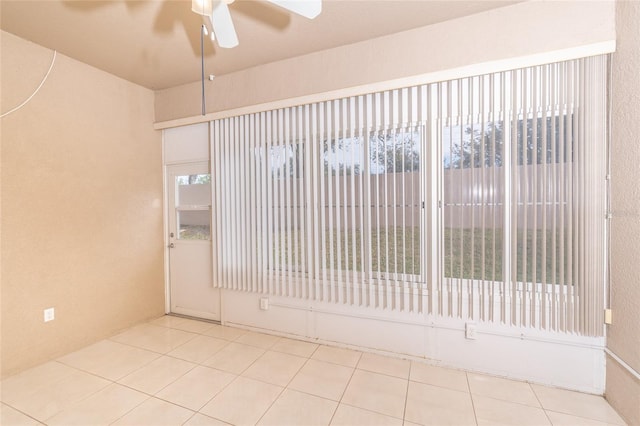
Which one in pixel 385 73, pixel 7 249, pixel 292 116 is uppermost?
pixel 385 73

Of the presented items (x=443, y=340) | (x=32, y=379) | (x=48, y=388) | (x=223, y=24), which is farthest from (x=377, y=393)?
(x=32, y=379)

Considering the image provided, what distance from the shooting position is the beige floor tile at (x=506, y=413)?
181cm

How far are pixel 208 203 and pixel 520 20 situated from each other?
11.7ft

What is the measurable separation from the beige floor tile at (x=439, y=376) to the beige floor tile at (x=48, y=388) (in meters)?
2.56

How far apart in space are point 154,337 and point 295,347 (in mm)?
1614

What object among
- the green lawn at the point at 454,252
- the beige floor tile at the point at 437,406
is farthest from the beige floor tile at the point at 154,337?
the beige floor tile at the point at 437,406

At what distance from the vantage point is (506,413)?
189cm

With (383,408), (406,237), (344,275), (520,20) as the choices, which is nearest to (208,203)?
(344,275)

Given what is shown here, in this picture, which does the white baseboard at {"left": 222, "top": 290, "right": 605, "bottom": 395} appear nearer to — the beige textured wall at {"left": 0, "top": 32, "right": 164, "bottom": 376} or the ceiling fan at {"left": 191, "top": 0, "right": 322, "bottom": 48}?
the beige textured wall at {"left": 0, "top": 32, "right": 164, "bottom": 376}

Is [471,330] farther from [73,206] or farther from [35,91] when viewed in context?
[35,91]

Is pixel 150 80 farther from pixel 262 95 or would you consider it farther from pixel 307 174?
pixel 307 174

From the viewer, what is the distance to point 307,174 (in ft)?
9.16

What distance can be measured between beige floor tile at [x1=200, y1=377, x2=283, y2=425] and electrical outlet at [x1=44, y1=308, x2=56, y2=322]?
190cm

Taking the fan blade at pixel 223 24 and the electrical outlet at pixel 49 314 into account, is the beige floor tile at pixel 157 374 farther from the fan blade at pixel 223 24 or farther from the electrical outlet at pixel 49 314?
the fan blade at pixel 223 24
